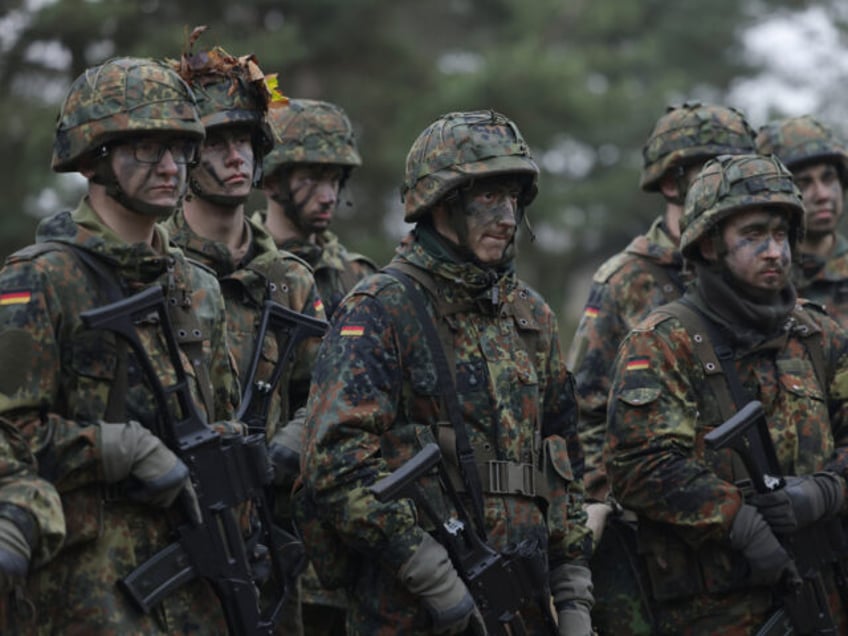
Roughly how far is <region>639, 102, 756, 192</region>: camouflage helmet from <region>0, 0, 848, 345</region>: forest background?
22.8 ft

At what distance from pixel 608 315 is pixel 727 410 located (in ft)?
5.86

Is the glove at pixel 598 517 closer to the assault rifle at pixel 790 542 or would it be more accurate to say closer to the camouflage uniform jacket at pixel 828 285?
the assault rifle at pixel 790 542

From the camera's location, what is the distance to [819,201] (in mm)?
9266

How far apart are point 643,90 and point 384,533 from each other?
23.4 m

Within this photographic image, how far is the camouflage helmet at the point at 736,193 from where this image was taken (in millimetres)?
6863

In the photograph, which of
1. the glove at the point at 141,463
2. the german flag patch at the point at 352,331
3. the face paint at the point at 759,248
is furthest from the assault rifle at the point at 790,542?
the glove at the point at 141,463

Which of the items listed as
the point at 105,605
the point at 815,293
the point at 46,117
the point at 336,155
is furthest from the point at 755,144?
the point at 46,117

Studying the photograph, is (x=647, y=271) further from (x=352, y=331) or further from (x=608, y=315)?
(x=352, y=331)

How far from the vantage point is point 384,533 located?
18.0ft

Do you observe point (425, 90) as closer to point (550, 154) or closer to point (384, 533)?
point (550, 154)

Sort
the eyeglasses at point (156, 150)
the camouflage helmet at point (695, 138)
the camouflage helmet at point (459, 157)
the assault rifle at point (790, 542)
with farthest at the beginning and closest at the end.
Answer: the camouflage helmet at point (695, 138) < the assault rifle at point (790, 542) < the camouflage helmet at point (459, 157) < the eyeglasses at point (156, 150)

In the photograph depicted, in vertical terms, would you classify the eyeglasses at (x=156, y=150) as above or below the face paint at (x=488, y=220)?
above

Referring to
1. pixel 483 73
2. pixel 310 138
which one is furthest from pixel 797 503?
pixel 483 73

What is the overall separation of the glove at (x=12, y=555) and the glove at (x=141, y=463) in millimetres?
352
